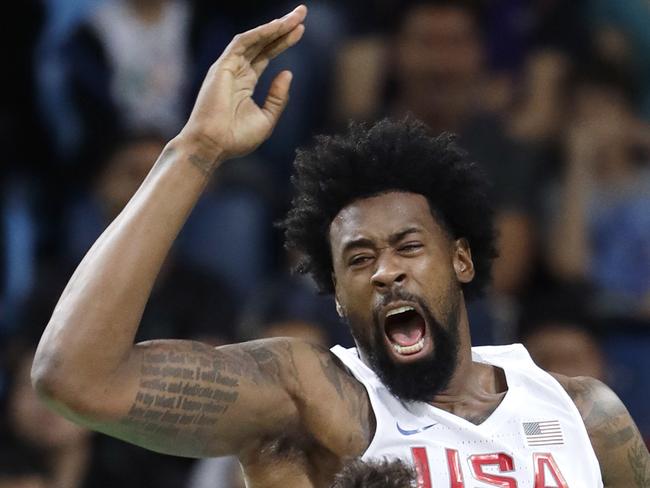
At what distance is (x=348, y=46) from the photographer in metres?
7.55

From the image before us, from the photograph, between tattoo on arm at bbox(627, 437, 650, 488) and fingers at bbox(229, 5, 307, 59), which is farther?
tattoo on arm at bbox(627, 437, 650, 488)

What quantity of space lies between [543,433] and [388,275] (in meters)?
0.60

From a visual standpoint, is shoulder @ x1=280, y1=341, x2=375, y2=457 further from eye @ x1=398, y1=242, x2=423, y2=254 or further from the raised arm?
eye @ x1=398, y1=242, x2=423, y2=254

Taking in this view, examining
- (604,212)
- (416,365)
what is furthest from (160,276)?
(416,365)

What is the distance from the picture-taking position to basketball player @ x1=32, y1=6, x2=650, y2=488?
3.50m

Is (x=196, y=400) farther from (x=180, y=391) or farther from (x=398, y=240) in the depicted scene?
(x=398, y=240)

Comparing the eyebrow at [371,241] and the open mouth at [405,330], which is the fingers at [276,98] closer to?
the eyebrow at [371,241]

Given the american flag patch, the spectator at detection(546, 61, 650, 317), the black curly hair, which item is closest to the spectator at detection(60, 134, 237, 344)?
the spectator at detection(546, 61, 650, 317)

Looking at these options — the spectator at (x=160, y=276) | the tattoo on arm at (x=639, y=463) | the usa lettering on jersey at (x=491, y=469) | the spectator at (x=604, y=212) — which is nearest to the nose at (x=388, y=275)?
the usa lettering on jersey at (x=491, y=469)

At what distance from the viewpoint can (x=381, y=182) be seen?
414 cm

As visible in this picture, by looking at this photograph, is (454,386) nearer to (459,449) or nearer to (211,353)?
(459,449)

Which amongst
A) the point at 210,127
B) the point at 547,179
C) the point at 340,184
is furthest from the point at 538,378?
the point at 547,179

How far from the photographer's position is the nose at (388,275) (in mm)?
3930

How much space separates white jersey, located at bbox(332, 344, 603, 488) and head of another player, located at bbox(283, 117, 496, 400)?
0.07 meters
